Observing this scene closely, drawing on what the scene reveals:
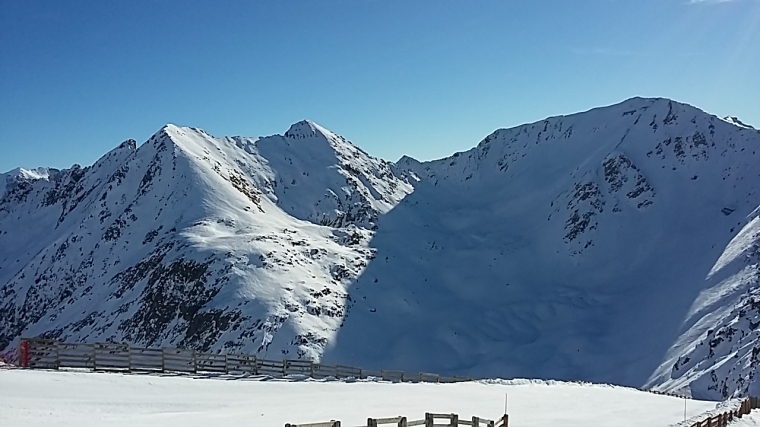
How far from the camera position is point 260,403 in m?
27.7

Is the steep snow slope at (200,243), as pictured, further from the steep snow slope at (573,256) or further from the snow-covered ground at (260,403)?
the snow-covered ground at (260,403)

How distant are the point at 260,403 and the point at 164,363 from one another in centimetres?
1074

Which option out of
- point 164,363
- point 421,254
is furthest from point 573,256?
point 164,363

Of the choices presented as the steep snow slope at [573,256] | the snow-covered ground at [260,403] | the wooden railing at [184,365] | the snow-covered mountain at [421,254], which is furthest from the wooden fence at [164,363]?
the steep snow slope at [573,256]

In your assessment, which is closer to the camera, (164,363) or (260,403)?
(260,403)

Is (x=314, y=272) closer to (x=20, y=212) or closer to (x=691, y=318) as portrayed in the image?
(x=691, y=318)

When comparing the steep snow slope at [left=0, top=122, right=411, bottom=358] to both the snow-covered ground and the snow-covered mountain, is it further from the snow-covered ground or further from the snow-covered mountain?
the snow-covered ground

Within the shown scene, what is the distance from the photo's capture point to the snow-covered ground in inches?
874

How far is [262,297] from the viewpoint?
74.6m

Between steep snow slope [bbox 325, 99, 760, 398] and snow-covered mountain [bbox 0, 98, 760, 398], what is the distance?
42cm

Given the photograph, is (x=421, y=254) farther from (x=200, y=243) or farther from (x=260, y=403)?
(x=260, y=403)

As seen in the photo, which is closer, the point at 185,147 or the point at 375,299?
the point at 375,299

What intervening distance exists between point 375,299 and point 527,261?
1437 inches

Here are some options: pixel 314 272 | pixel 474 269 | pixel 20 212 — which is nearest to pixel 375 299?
pixel 314 272
